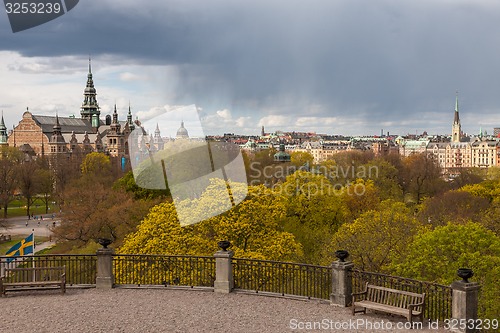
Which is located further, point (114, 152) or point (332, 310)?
point (114, 152)

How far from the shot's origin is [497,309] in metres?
21.0

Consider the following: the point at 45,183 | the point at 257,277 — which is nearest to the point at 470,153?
the point at 45,183

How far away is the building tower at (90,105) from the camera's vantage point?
6442 inches

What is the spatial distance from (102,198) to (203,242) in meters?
24.9

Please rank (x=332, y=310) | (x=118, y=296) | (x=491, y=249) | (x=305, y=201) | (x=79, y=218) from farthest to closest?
(x=79, y=218), (x=305, y=201), (x=491, y=249), (x=118, y=296), (x=332, y=310)

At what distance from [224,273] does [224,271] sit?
0.06 m

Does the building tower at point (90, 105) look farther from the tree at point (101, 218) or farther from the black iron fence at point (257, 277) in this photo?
the black iron fence at point (257, 277)

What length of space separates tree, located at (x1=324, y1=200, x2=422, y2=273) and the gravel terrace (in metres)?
11.6

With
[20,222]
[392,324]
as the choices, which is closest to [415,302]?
[392,324]

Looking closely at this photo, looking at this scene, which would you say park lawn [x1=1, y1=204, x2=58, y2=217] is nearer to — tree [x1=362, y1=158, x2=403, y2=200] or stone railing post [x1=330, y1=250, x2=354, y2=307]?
tree [x1=362, y1=158, x2=403, y2=200]

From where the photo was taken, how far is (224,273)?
1706 cm

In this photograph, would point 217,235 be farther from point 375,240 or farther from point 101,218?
point 101,218

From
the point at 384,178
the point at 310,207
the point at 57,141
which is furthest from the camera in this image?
the point at 57,141

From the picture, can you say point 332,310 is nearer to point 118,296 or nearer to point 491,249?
point 118,296
